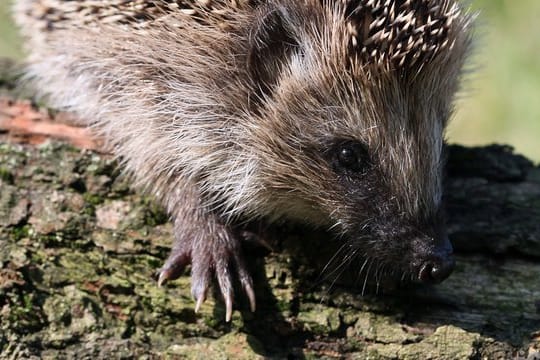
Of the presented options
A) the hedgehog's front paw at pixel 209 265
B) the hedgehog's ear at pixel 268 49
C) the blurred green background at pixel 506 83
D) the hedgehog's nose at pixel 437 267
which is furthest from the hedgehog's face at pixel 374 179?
the blurred green background at pixel 506 83

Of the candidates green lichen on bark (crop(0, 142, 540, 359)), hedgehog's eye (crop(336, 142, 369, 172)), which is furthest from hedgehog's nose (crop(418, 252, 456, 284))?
hedgehog's eye (crop(336, 142, 369, 172))

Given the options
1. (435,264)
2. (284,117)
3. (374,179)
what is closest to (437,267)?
(435,264)

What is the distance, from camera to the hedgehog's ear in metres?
2.34

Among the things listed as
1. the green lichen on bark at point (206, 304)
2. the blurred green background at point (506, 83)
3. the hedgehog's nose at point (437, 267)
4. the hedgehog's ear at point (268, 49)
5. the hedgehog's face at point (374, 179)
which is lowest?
the green lichen on bark at point (206, 304)

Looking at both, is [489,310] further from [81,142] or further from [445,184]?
[81,142]

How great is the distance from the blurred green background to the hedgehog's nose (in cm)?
270

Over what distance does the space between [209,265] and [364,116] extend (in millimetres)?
686

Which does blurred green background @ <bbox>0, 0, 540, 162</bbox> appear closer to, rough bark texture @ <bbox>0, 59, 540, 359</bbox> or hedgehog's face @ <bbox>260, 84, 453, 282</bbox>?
rough bark texture @ <bbox>0, 59, 540, 359</bbox>

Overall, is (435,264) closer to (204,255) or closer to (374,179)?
(374,179)

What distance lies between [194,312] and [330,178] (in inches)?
23.4

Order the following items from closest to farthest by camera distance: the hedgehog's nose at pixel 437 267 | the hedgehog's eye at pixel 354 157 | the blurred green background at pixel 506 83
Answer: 1. the hedgehog's nose at pixel 437 267
2. the hedgehog's eye at pixel 354 157
3. the blurred green background at pixel 506 83

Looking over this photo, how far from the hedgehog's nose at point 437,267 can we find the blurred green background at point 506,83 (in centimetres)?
270

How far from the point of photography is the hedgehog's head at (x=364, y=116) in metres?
2.23

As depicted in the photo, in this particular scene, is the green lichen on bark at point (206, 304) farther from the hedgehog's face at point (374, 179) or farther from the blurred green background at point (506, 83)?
the blurred green background at point (506, 83)
